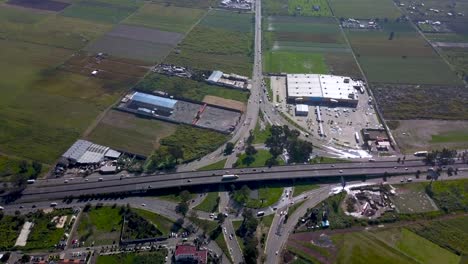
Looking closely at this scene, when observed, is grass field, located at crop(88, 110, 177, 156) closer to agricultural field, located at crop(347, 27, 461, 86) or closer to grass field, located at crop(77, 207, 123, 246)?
grass field, located at crop(77, 207, 123, 246)

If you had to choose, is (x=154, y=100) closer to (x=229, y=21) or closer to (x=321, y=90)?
(x=321, y=90)

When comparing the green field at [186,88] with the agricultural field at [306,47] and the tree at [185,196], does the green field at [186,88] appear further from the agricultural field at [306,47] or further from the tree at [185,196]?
the tree at [185,196]

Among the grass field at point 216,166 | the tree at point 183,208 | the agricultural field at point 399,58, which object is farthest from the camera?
the agricultural field at point 399,58

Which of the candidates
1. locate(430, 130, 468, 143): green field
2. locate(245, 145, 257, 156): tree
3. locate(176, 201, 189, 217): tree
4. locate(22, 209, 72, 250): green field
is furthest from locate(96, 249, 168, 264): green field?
locate(430, 130, 468, 143): green field

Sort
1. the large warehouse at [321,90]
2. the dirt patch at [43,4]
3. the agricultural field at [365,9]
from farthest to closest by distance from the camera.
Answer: the agricultural field at [365,9] → the dirt patch at [43,4] → the large warehouse at [321,90]

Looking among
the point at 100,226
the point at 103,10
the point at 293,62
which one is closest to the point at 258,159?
the point at 100,226

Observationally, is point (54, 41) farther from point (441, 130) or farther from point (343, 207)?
point (441, 130)

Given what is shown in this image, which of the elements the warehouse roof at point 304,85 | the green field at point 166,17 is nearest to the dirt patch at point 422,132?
the warehouse roof at point 304,85
